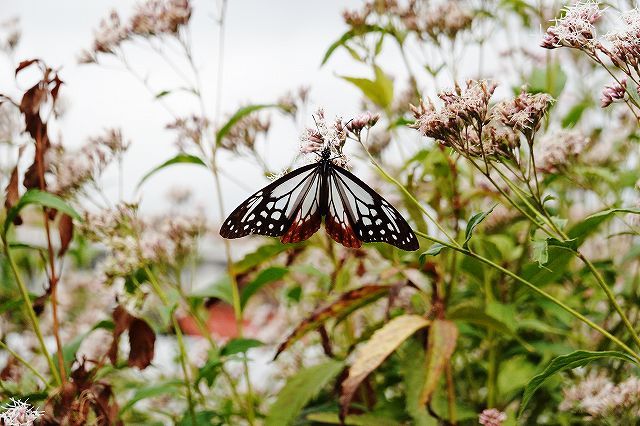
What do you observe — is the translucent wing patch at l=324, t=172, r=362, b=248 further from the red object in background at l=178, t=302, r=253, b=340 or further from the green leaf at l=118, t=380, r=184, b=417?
the red object in background at l=178, t=302, r=253, b=340

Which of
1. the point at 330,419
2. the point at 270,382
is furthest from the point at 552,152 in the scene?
the point at 270,382

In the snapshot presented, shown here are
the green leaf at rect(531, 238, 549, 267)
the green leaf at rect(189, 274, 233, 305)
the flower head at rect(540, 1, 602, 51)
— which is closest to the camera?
the green leaf at rect(531, 238, 549, 267)

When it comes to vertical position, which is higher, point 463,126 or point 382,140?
point 382,140

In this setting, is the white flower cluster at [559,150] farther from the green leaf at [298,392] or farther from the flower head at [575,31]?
the green leaf at [298,392]

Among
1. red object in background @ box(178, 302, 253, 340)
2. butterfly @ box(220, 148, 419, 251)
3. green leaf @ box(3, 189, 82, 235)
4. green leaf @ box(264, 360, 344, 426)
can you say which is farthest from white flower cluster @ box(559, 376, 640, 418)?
red object in background @ box(178, 302, 253, 340)

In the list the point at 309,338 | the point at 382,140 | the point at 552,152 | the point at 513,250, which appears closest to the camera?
the point at 552,152

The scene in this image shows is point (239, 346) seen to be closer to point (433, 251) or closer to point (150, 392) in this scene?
point (150, 392)

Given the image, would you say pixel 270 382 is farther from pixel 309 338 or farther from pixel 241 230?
pixel 241 230

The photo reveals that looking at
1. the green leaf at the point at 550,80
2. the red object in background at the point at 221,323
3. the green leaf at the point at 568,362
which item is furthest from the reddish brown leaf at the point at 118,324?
the red object in background at the point at 221,323
